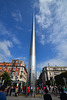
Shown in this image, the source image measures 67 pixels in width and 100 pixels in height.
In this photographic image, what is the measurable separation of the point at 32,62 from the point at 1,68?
37315 mm

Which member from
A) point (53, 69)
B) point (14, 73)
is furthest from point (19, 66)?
point (53, 69)

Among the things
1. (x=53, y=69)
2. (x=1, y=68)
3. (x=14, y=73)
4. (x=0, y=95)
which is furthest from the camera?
(x=53, y=69)

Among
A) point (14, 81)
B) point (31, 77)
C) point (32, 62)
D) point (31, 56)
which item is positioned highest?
point (31, 56)

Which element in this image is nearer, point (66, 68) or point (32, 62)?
point (32, 62)

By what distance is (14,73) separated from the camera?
37.9 meters

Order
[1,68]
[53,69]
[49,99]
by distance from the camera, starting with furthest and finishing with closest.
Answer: [53,69]
[1,68]
[49,99]

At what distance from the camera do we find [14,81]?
114 feet

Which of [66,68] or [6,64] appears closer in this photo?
[6,64]

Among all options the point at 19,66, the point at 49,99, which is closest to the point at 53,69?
the point at 19,66

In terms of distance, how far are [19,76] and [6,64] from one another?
14.3m

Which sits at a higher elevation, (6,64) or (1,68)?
(6,64)

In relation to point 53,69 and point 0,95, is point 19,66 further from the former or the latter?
point 0,95

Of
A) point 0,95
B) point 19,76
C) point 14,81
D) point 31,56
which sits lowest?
point 14,81

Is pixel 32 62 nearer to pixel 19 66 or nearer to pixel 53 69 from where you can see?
pixel 19 66
